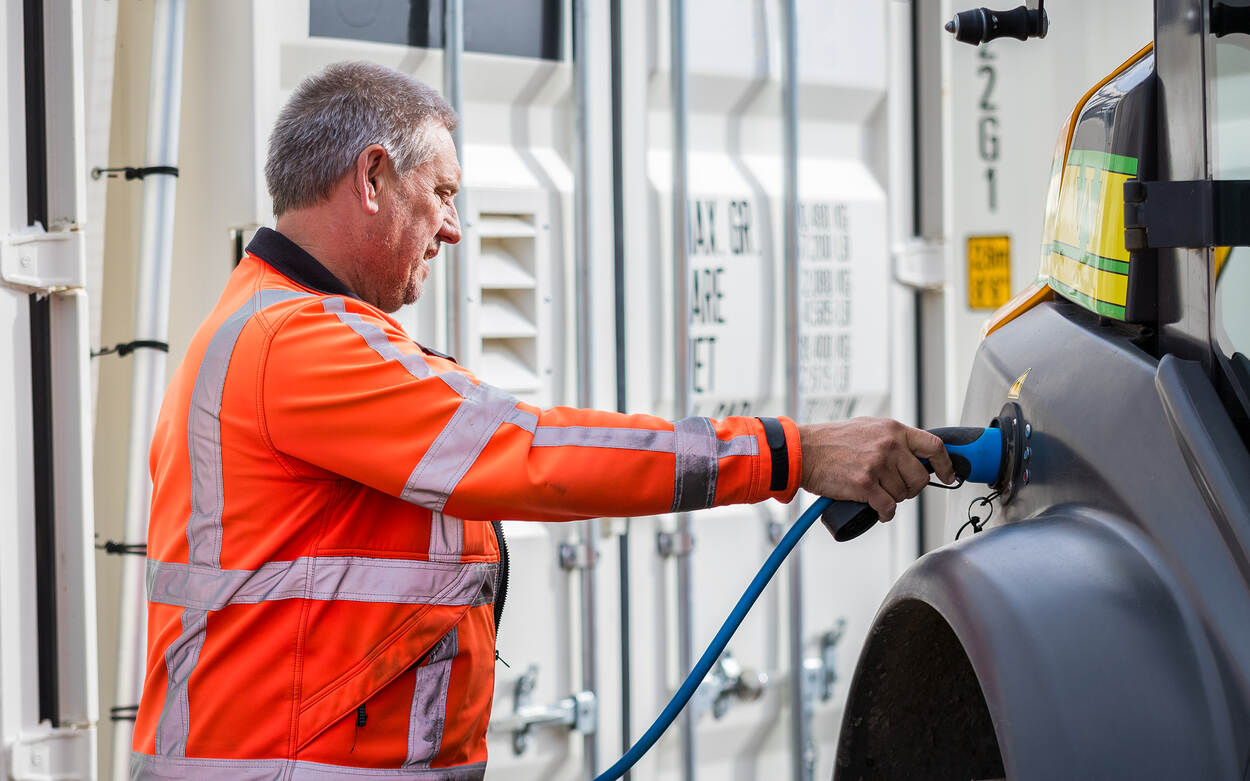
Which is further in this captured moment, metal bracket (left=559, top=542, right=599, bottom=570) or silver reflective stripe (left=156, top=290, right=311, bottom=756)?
metal bracket (left=559, top=542, right=599, bottom=570)

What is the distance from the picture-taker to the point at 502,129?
310 cm

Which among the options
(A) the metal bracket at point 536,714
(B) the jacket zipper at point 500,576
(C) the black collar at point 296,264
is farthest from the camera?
(A) the metal bracket at point 536,714

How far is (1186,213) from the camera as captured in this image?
1479 millimetres

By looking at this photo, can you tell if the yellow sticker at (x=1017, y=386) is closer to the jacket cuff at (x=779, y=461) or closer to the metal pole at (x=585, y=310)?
the jacket cuff at (x=779, y=461)

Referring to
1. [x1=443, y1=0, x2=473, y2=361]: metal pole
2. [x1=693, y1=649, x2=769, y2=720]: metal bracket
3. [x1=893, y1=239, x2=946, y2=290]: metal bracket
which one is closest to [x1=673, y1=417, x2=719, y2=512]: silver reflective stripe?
[x1=443, y1=0, x2=473, y2=361]: metal pole

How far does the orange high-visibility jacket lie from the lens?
6.15 feet

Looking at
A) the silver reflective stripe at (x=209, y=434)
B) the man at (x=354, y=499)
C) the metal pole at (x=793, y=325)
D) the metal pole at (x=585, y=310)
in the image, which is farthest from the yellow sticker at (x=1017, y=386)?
the metal pole at (x=793, y=325)

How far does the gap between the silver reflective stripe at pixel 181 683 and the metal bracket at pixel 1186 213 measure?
139 centimetres

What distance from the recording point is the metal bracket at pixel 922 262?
3.67 m

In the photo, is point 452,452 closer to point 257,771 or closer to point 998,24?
point 257,771

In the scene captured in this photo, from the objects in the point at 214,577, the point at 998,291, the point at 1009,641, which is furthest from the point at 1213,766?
the point at 998,291

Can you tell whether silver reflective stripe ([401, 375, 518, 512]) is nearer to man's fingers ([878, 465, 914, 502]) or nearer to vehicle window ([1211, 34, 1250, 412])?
man's fingers ([878, 465, 914, 502])

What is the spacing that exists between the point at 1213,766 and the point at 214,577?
1352 millimetres

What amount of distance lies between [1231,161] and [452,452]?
1.05m
